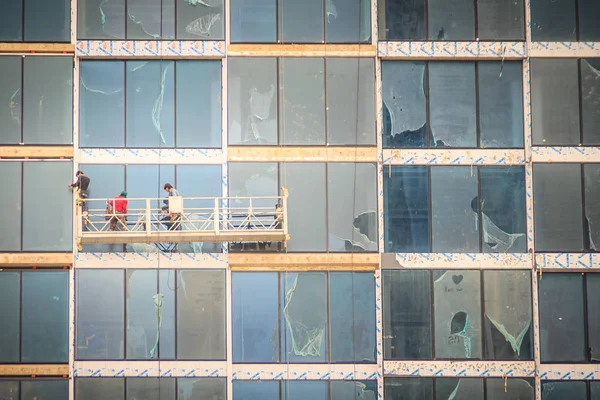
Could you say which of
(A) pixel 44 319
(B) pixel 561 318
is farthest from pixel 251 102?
(B) pixel 561 318

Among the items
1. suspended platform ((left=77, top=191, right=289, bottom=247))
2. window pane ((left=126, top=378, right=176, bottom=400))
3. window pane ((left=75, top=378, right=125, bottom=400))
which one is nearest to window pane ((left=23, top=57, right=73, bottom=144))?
suspended platform ((left=77, top=191, right=289, bottom=247))

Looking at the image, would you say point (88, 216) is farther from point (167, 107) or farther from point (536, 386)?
point (536, 386)

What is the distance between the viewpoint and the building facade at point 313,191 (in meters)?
23.7

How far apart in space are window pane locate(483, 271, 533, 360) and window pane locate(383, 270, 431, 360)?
183 centimetres

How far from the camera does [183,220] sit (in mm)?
23219

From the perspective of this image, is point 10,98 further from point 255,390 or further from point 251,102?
point 255,390

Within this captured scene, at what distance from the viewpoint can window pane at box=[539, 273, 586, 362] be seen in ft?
78.2

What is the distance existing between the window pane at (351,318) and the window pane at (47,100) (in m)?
9.48

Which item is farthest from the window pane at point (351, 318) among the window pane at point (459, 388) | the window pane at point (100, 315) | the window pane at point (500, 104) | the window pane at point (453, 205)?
the window pane at point (100, 315)

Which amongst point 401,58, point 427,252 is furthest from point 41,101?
point 427,252

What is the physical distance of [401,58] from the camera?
24.3 meters

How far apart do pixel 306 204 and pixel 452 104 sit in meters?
5.57

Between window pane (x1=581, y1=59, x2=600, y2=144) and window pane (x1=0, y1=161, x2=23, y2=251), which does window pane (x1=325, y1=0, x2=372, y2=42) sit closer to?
window pane (x1=581, y1=59, x2=600, y2=144)

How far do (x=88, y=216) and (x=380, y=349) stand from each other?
978 cm
